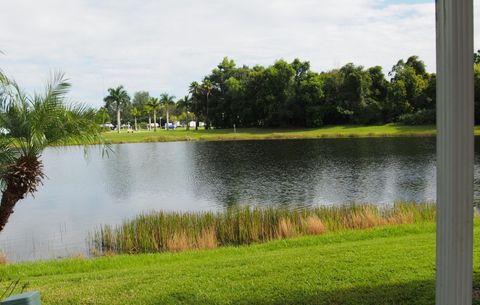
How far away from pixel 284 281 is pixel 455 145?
418 cm

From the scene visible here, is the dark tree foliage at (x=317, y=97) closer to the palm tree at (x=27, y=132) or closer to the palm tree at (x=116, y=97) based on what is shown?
the palm tree at (x=116, y=97)

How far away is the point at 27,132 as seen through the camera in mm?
7836

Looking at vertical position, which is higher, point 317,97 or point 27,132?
point 317,97

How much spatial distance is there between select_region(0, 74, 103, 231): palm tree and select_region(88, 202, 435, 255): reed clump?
5031 millimetres

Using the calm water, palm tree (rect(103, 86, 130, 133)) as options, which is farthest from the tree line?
the calm water

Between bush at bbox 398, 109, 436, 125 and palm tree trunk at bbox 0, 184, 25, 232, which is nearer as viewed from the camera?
palm tree trunk at bbox 0, 184, 25, 232

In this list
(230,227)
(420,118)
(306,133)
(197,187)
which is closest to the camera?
(230,227)

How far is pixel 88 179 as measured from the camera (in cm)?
3250

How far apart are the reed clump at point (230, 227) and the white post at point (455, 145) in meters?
9.95

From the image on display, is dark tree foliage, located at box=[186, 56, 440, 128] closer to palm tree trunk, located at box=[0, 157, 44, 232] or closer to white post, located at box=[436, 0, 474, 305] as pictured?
palm tree trunk, located at box=[0, 157, 44, 232]

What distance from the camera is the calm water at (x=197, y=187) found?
17.6 m

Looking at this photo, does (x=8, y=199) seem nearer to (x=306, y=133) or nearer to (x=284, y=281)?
(x=284, y=281)

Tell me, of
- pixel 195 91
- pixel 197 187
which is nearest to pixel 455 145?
pixel 197 187

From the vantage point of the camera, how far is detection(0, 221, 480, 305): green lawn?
5.59 m
